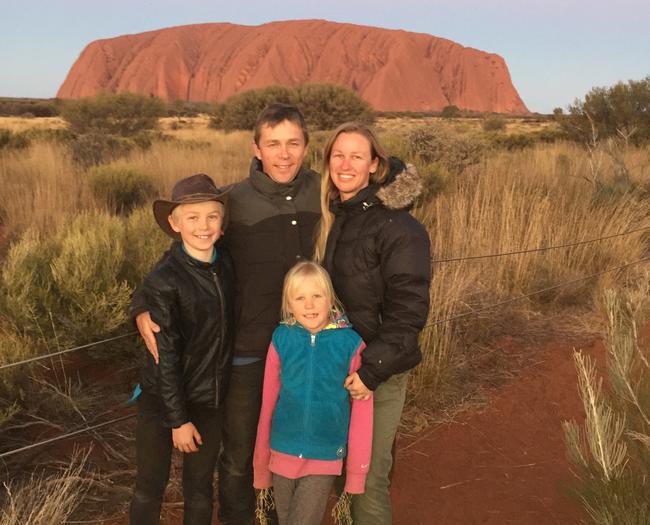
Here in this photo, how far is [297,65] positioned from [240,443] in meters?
94.8

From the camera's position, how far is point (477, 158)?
34.0ft

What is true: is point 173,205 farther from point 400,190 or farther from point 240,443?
point 240,443

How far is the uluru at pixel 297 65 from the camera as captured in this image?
294 feet

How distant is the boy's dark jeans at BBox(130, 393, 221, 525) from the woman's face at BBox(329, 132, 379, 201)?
96 centimetres

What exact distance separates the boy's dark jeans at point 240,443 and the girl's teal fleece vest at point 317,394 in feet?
0.71

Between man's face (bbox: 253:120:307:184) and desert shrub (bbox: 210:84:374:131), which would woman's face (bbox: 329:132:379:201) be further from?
desert shrub (bbox: 210:84:374:131)

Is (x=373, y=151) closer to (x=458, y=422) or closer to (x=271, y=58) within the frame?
(x=458, y=422)

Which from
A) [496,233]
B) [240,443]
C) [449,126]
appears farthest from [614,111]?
[240,443]

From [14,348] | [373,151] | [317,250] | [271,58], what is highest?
[271,58]

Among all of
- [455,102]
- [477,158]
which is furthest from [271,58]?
[477,158]

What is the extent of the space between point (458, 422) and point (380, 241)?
2256mm

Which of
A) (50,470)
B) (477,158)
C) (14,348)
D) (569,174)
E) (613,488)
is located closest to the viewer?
(613,488)

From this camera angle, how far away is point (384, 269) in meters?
1.97

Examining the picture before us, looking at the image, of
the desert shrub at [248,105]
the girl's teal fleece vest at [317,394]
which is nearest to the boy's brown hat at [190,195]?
the girl's teal fleece vest at [317,394]
